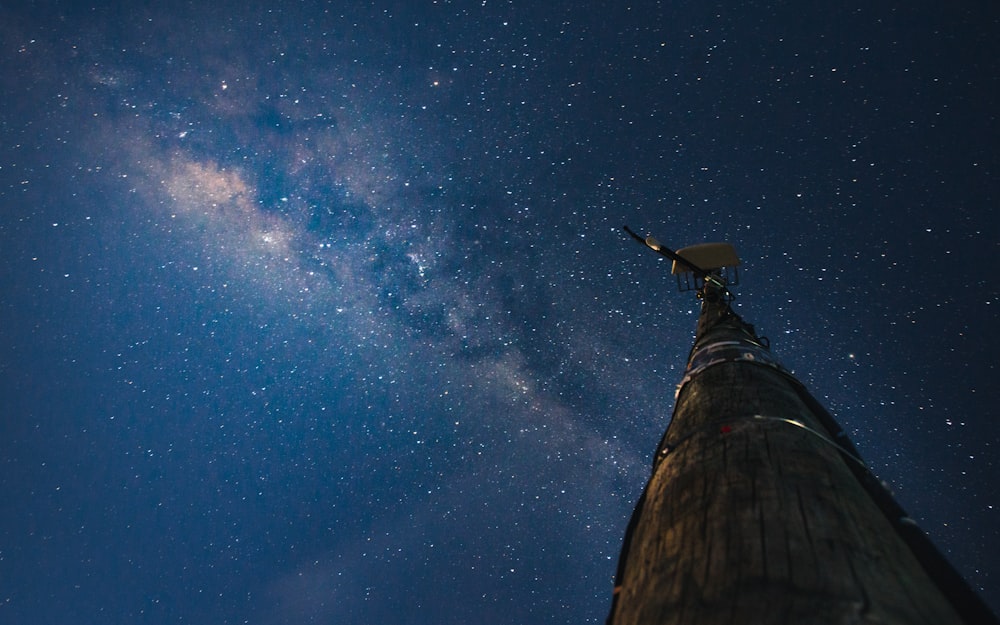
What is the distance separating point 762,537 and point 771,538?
2 cm

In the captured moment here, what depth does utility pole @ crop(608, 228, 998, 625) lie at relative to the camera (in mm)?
1127

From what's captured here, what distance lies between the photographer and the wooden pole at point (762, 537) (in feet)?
3.68

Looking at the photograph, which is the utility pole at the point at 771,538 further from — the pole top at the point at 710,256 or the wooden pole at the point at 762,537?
the pole top at the point at 710,256

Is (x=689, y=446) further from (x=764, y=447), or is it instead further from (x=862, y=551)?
(x=862, y=551)

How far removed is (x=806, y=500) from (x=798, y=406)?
0.80m

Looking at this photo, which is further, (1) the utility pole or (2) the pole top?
(2) the pole top

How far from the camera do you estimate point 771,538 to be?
1.29 metres

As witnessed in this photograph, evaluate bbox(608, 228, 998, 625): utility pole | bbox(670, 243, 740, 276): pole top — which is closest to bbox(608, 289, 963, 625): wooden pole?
bbox(608, 228, 998, 625): utility pole

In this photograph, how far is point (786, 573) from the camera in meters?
1.17

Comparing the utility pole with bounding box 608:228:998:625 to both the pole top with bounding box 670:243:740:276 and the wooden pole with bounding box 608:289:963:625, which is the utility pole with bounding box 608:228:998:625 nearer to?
the wooden pole with bounding box 608:289:963:625

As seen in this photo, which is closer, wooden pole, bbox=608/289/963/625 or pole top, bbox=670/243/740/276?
wooden pole, bbox=608/289/963/625

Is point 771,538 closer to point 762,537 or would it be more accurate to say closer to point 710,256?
point 762,537

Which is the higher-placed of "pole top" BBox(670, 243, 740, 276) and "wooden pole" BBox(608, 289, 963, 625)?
"pole top" BBox(670, 243, 740, 276)

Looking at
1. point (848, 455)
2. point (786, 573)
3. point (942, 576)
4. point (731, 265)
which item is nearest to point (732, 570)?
point (786, 573)
